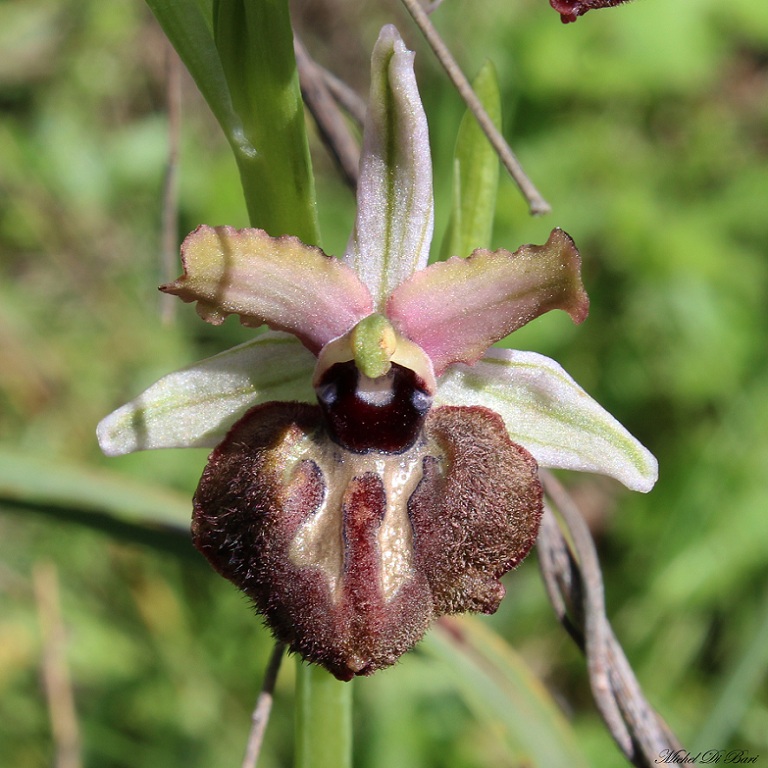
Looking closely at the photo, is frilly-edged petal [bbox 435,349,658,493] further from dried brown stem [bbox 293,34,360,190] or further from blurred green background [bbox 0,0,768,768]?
blurred green background [bbox 0,0,768,768]

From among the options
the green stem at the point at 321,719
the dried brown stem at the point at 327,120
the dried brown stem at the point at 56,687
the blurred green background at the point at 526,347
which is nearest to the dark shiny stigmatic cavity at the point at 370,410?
the green stem at the point at 321,719

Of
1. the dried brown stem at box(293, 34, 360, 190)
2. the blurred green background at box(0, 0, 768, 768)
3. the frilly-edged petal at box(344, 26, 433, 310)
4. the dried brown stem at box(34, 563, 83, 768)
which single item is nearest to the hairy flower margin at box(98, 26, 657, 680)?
the frilly-edged petal at box(344, 26, 433, 310)

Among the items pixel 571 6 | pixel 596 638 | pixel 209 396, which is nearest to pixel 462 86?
pixel 571 6

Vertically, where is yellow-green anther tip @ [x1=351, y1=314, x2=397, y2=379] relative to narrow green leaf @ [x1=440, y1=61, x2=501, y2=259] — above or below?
below

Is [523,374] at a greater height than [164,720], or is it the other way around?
[523,374]

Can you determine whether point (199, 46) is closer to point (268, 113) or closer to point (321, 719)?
point (268, 113)

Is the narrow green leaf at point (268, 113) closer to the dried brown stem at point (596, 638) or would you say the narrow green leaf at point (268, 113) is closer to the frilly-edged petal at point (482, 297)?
the frilly-edged petal at point (482, 297)

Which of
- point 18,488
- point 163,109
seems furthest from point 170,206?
point 163,109

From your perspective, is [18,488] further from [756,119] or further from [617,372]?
[756,119]
